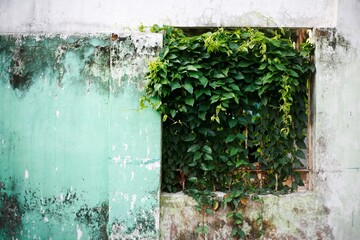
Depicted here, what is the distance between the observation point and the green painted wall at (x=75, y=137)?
363 centimetres

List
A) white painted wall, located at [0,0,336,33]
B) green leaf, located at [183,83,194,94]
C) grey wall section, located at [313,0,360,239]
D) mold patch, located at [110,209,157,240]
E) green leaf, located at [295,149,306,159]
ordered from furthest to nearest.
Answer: white painted wall, located at [0,0,336,33] < green leaf, located at [295,149,306,159] < grey wall section, located at [313,0,360,239] < mold patch, located at [110,209,157,240] < green leaf, located at [183,83,194,94]

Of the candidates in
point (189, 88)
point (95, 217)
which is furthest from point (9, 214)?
point (189, 88)

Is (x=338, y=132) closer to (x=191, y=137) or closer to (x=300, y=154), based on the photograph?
(x=300, y=154)

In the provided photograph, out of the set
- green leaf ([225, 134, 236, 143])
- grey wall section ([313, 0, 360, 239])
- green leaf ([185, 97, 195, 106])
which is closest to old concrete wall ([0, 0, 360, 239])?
grey wall section ([313, 0, 360, 239])

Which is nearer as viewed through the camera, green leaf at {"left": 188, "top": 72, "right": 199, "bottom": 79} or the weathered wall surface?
green leaf at {"left": 188, "top": 72, "right": 199, "bottom": 79}

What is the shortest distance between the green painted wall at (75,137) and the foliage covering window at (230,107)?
0.85 ft

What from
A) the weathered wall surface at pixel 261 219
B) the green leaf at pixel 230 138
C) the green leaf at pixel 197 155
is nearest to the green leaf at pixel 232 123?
the green leaf at pixel 230 138

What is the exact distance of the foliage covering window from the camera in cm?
361

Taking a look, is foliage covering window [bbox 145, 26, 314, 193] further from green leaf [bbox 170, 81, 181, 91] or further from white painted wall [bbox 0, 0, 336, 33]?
white painted wall [bbox 0, 0, 336, 33]

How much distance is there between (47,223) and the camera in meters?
3.76

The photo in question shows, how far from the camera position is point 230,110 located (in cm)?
381

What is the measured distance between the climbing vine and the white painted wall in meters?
0.36

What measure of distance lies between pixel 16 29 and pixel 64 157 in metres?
1.79

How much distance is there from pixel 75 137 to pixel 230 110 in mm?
1789
